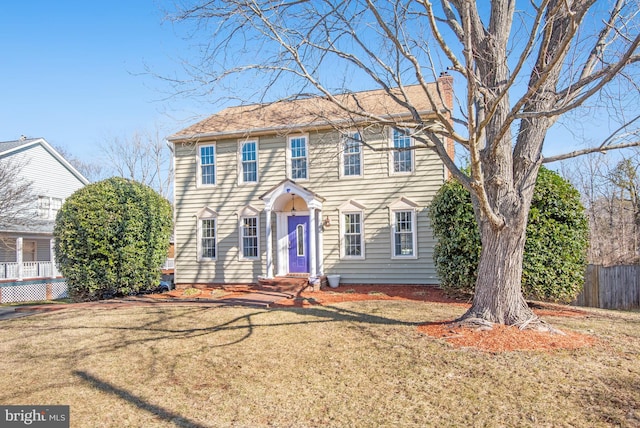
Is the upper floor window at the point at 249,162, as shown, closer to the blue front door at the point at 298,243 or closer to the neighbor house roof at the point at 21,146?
the blue front door at the point at 298,243

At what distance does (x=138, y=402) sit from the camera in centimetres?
475

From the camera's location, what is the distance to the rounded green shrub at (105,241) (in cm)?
1253

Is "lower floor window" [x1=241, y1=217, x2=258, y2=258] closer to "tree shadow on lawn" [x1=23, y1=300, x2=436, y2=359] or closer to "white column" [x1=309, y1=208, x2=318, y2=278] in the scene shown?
"white column" [x1=309, y1=208, x2=318, y2=278]

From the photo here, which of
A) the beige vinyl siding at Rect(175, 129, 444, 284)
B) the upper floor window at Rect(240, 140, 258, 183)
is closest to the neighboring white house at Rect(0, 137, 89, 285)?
the beige vinyl siding at Rect(175, 129, 444, 284)

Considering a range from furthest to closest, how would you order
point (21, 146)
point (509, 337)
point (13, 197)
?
point (21, 146)
point (13, 197)
point (509, 337)

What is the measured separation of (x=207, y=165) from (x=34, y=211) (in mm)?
14352

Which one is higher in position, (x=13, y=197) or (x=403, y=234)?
(x=13, y=197)

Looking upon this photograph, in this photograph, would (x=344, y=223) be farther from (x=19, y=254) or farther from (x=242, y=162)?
(x=19, y=254)

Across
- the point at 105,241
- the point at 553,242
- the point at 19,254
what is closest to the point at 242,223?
the point at 105,241

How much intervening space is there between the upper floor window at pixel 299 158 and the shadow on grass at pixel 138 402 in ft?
32.0

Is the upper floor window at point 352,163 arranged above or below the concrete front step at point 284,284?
above

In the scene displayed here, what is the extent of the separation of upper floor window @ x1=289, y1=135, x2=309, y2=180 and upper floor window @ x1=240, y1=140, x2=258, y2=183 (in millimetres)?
1344

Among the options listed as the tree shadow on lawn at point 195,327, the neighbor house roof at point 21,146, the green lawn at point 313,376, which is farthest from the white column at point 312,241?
the neighbor house roof at point 21,146

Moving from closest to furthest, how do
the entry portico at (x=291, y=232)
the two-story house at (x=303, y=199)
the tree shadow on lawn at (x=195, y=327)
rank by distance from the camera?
1. the tree shadow on lawn at (x=195, y=327)
2. the two-story house at (x=303, y=199)
3. the entry portico at (x=291, y=232)
